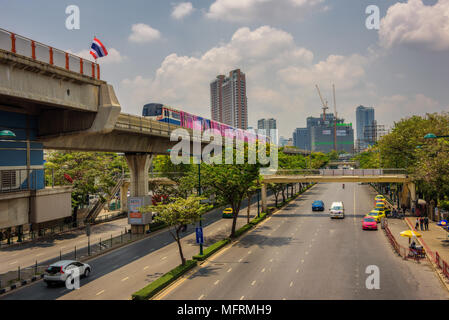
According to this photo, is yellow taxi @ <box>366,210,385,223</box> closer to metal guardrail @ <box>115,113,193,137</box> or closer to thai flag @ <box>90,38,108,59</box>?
metal guardrail @ <box>115,113,193,137</box>

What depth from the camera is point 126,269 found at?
2662 centimetres

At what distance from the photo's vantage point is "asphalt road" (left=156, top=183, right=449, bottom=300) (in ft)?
66.0

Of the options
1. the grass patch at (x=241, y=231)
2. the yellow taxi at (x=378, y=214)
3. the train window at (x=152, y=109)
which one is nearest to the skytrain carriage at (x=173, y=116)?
the train window at (x=152, y=109)

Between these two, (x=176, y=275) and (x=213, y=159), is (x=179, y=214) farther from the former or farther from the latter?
(x=213, y=159)

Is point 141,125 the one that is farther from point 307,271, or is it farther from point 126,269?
point 307,271

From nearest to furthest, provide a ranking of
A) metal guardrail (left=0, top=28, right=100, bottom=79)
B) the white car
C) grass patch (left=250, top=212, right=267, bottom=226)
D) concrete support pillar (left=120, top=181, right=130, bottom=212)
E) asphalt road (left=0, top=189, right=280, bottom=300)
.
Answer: metal guardrail (left=0, top=28, right=100, bottom=79), asphalt road (left=0, top=189, right=280, bottom=300), the white car, grass patch (left=250, top=212, right=267, bottom=226), concrete support pillar (left=120, top=181, right=130, bottom=212)

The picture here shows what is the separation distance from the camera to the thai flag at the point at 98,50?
22688 mm

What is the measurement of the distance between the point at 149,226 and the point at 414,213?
1504 inches

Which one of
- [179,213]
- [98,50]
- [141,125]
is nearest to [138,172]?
[141,125]

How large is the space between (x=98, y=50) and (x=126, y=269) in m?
16.2

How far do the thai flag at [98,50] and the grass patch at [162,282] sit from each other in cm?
1517

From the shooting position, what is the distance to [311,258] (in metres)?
28.1

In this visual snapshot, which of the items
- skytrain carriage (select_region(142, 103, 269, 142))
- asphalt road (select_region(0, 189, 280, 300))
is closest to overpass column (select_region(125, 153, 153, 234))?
asphalt road (select_region(0, 189, 280, 300))

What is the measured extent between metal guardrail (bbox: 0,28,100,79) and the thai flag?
1345 mm
